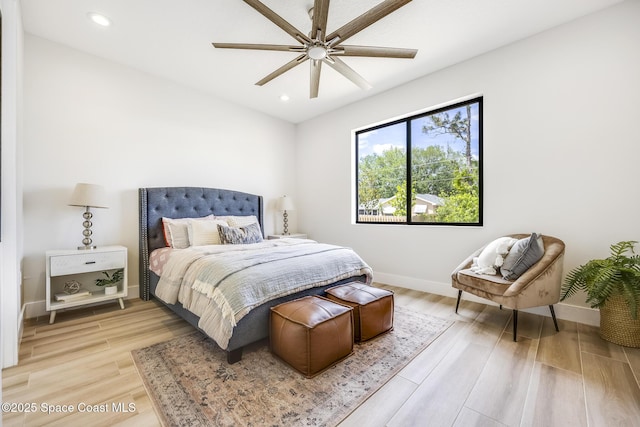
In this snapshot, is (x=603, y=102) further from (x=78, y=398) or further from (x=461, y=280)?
(x=78, y=398)

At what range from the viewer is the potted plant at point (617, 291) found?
76.2 inches

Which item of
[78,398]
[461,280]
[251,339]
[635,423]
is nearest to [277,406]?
[251,339]

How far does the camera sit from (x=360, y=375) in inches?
68.3

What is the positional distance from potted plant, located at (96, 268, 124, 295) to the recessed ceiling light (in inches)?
96.0

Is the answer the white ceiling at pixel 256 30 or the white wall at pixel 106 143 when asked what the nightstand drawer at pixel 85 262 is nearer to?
the white wall at pixel 106 143

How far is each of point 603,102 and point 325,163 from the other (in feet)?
11.1

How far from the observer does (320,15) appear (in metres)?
1.82

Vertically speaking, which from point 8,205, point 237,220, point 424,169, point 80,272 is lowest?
point 80,272

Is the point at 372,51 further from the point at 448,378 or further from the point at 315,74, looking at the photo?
the point at 448,378

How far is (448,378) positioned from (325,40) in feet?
8.39

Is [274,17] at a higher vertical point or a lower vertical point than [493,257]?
higher

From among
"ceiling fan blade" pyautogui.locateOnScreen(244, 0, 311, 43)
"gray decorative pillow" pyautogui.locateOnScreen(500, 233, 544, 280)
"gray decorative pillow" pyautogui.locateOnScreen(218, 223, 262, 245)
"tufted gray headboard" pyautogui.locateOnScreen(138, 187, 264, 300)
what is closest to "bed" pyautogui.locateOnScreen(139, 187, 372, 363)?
"tufted gray headboard" pyautogui.locateOnScreen(138, 187, 264, 300)

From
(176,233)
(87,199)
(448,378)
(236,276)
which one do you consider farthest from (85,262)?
(448,378)

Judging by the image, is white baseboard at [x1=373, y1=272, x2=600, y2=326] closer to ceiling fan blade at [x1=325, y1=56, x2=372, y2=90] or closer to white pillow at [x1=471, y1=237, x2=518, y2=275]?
white pillow at [x1=471, y1=237, x2=518, y2=275]
